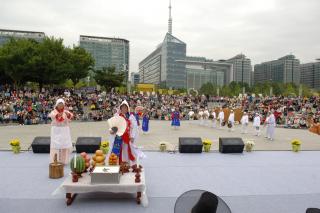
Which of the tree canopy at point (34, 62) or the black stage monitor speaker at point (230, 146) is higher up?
the tree canopy at point (34, 62)

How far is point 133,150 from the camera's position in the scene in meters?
7.84

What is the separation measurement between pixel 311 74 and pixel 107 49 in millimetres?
66728

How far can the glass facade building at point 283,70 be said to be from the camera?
100 meters

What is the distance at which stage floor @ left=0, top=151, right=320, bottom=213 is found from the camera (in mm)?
5784

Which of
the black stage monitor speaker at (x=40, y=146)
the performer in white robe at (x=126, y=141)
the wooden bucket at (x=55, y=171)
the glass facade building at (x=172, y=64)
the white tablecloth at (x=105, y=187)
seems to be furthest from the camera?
the glass facade building at (x=172, y=64)

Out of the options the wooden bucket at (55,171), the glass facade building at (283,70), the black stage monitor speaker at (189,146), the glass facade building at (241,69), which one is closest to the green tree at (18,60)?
the black stage monitor speaker at (189,146)

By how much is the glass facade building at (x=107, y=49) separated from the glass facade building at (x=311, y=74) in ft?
198

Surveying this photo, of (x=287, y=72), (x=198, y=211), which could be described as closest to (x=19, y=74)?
(x=198, y=211)

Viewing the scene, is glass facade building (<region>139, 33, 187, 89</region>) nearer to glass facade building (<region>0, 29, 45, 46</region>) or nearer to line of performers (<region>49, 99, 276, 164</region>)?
glass facade building (<region>0, 29, 45, 46</region>)

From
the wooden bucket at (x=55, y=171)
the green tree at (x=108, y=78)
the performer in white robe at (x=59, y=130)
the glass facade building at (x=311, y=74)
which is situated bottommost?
the wooden bucket at (x=55, y=171)

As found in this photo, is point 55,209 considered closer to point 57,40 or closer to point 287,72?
point 57,40

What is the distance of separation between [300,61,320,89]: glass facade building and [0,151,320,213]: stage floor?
98.2m

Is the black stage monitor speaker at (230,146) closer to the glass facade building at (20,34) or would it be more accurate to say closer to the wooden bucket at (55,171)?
the wooden bucket at (55,171)

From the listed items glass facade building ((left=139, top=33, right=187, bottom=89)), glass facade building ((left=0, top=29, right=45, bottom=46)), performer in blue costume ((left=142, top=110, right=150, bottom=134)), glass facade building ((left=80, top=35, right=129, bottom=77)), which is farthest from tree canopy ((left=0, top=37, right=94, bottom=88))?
glass facade building ((left=139, top=33, right=187, bottom=89))
